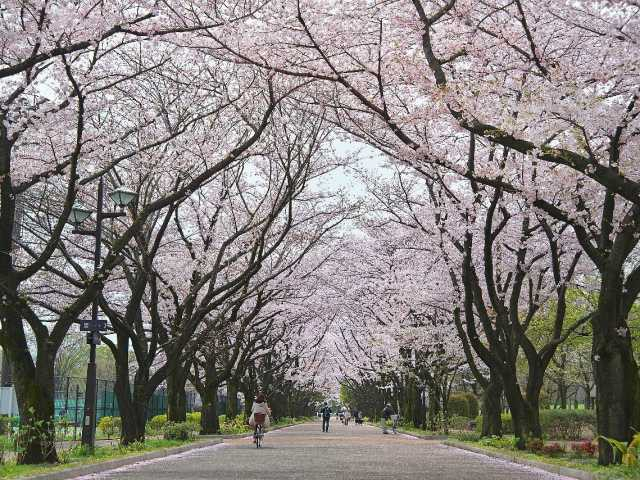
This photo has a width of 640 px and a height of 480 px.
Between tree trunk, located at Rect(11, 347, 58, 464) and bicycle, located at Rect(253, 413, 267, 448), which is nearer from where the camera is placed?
tree trunk, located at Rect(11, 347, 58, 464)

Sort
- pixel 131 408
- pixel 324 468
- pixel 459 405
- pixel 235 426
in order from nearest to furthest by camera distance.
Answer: pixel 324 468, pixel 131 408, pixel 235 426, pixel 459 405

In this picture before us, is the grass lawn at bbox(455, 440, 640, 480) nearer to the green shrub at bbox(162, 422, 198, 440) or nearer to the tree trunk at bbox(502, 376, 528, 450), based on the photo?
the tree trunk at bbox(502, 376, 528, 450)

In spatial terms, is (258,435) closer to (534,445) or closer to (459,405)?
(534,445)

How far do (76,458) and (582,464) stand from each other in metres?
10.4

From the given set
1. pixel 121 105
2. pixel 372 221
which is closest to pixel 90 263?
pixel 121 105

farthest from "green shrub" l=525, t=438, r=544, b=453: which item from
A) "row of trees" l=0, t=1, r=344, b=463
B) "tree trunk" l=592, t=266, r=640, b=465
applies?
"row of trees" l=0, t=1, r=344, b=463

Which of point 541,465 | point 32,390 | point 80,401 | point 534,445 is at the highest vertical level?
point 32,390

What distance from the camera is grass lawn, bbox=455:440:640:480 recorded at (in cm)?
1176

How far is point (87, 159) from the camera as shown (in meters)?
18.5

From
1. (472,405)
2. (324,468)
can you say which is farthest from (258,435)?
(472,405)

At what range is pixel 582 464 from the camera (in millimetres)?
15539

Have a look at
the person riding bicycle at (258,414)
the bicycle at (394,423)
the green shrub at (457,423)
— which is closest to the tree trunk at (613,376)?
the person riding bicycle at (258,414)

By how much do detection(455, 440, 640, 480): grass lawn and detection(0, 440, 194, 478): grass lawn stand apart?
897 centimetres

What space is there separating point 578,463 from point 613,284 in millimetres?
3968
